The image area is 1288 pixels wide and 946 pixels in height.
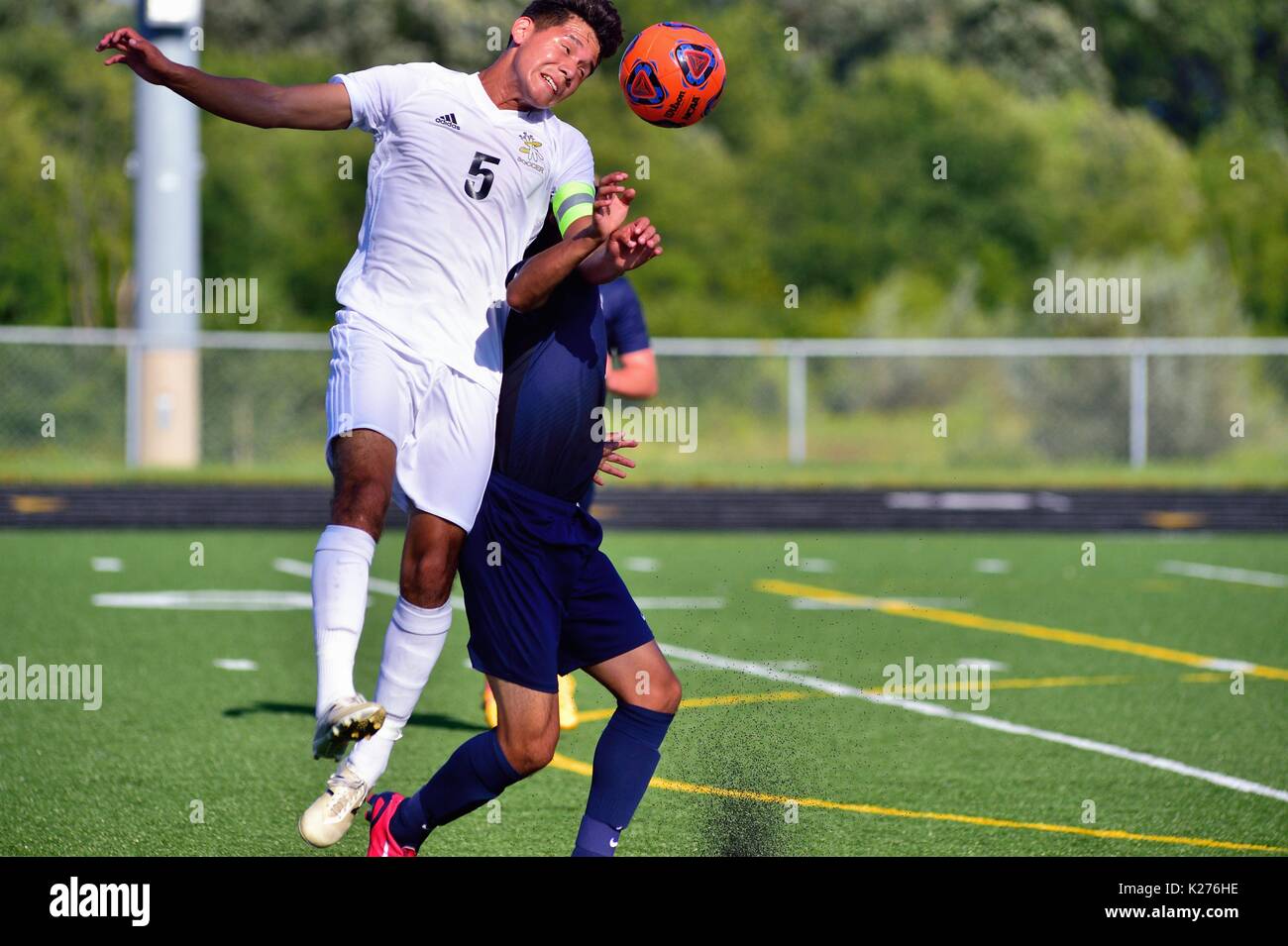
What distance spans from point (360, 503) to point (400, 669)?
497 millimetres

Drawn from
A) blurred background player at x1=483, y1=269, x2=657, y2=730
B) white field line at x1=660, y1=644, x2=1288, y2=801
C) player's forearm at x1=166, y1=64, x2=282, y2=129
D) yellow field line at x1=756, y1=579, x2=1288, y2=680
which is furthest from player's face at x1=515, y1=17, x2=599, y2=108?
yellow field line at x1=756, y1=579, x2=1288, y2=680

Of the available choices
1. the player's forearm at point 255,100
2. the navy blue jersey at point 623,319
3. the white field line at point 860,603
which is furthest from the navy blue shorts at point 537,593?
the white field line at point 860,603

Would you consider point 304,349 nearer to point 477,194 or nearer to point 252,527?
point 252,527

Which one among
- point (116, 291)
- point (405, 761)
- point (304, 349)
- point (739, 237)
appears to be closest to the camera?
point (405, 761)

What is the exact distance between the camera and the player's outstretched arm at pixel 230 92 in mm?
4418

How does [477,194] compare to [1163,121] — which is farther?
[1163,121]

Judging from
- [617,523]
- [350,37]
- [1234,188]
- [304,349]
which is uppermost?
[350,37]

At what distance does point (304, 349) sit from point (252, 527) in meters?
7.10

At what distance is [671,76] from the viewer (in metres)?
5.11

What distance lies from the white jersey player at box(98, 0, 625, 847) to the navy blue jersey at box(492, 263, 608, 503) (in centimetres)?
8

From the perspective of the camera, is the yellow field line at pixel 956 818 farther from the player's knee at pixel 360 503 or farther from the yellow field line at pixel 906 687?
the player's knee at pixel 360 503

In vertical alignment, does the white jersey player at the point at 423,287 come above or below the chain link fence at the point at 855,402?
above
